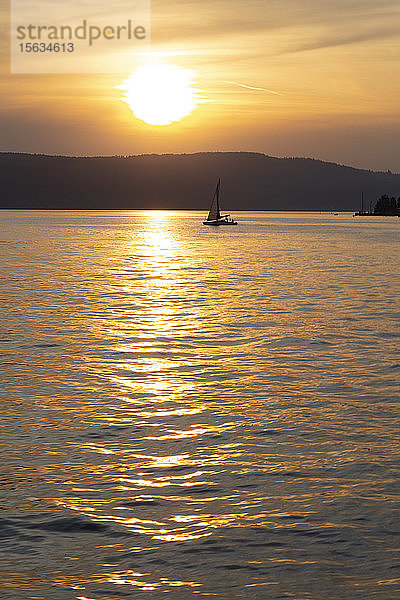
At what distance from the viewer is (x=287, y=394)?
65.3 feet

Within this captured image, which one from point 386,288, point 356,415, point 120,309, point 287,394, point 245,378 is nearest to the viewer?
point 356,415

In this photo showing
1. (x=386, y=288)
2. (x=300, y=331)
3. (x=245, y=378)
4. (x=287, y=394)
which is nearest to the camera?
(x=287, y=394)

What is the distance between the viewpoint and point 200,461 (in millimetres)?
14094

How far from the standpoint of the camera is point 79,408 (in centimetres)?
1803

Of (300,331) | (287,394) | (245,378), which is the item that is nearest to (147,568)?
(287,394)

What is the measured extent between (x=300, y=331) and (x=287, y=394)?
11826mm

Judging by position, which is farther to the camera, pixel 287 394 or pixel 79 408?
pixel 287 394

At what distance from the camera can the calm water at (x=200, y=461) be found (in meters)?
9.71

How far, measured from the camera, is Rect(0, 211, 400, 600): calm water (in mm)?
9711

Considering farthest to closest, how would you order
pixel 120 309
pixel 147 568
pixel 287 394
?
pixel 120 309 → pixel 287 394 → pixel 147 568

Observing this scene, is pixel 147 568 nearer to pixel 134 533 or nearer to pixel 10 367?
pixel 134 533

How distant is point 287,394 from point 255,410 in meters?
2.03

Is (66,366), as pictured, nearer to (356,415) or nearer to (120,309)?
(356,415)

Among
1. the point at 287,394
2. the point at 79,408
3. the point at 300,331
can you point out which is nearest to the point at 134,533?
the point at 79,408
